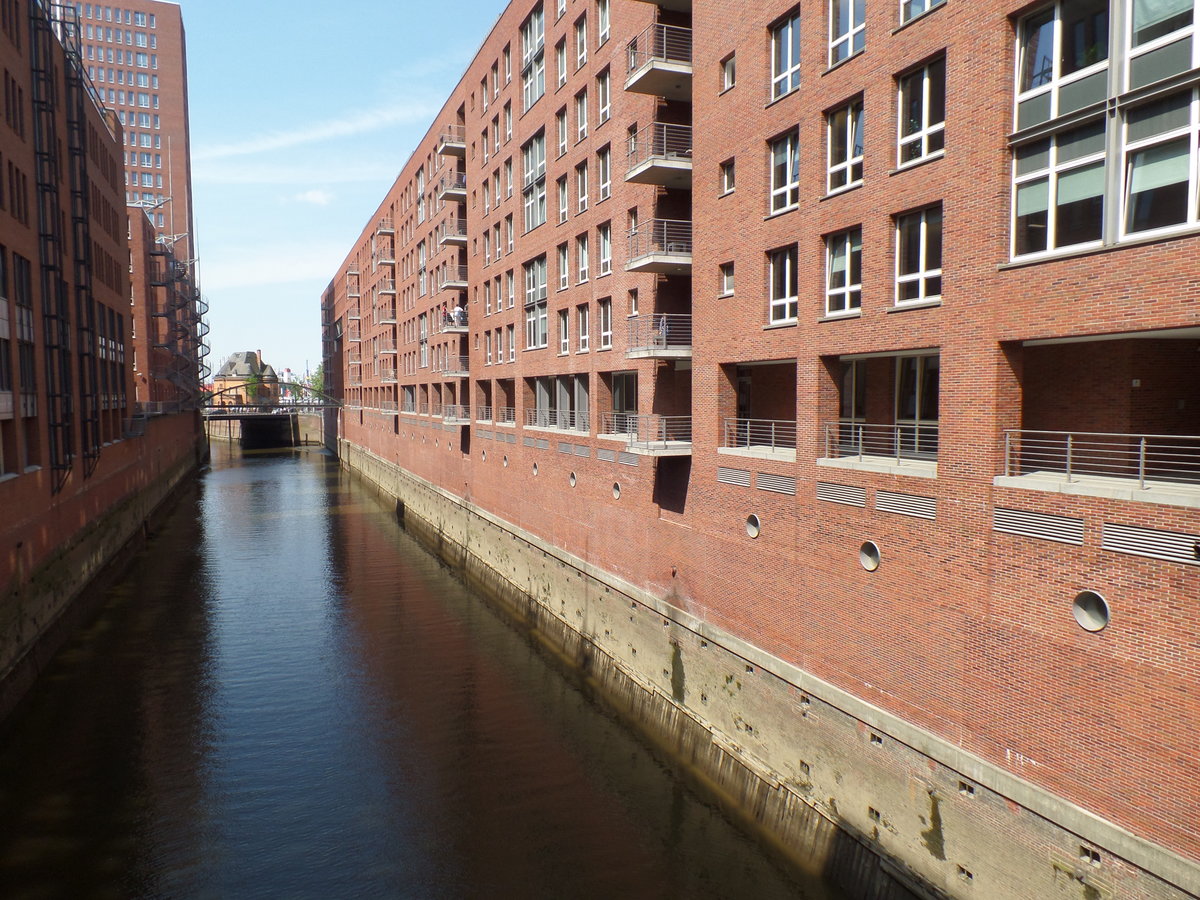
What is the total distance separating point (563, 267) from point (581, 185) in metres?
2.73

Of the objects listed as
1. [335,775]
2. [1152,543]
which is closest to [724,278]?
[1152,543]

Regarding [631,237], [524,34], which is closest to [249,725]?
[631,237]

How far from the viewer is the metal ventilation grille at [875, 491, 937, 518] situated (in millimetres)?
11250

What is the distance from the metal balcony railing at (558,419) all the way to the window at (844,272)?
454 inches

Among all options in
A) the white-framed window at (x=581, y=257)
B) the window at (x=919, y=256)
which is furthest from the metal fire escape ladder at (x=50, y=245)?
the window at (x=919, y=256)

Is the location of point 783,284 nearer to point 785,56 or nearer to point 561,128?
point 785,56

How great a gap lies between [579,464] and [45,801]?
47.5 ft

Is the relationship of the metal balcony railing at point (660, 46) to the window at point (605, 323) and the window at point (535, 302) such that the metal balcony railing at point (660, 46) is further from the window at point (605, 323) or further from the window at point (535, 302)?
the window at point (535, 302)

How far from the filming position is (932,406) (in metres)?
13.2

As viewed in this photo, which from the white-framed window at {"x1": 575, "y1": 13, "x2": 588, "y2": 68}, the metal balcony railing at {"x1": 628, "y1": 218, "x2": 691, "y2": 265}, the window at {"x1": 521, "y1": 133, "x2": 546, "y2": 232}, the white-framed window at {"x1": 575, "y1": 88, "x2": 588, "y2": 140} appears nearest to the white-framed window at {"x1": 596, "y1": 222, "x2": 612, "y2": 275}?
the metal balcony railing at {"x1": 628, "y1": 218, "x2": 691, "y2": 265}

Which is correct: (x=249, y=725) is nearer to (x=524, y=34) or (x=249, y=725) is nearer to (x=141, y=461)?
(x=524, y=34)

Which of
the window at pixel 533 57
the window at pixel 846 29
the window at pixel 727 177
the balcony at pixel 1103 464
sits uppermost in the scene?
the window at pixel 533 57

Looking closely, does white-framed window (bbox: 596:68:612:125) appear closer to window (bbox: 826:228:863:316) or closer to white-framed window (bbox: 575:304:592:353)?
white-framed window (bbox: 575:304:592:353)

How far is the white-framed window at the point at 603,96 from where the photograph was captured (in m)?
22.7
